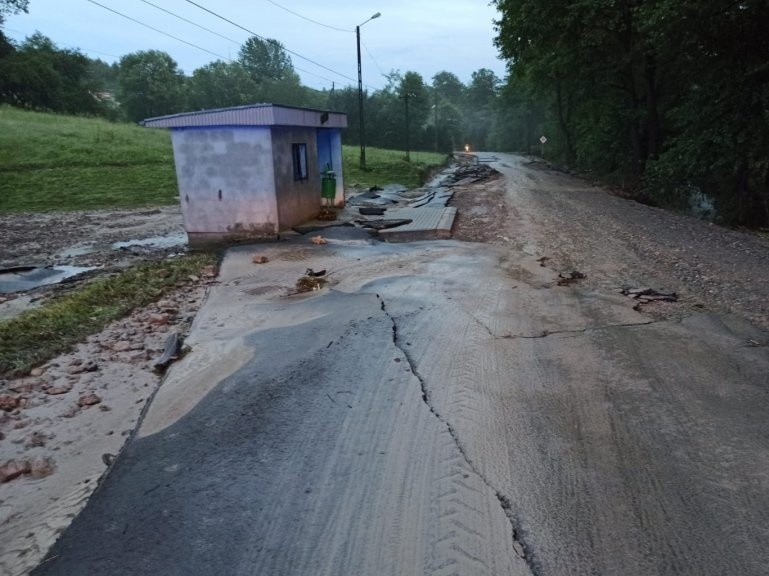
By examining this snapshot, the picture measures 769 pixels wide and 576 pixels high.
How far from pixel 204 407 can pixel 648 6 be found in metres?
16.5

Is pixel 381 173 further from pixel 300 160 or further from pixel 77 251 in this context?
pixel 77 251

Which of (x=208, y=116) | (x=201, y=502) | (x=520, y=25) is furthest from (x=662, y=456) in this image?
(x=520, y=25)

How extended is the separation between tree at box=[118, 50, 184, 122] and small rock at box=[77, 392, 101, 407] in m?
62.8

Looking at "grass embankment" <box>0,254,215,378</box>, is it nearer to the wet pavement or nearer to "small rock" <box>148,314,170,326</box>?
"small rock" <box>148,314,170,326</box>

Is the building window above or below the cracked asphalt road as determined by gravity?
above

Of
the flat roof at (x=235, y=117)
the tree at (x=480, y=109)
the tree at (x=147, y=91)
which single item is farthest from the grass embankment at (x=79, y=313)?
the tree at (x=480, y=109)

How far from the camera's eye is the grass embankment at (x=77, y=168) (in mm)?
20766

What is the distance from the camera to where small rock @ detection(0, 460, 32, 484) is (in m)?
4.00

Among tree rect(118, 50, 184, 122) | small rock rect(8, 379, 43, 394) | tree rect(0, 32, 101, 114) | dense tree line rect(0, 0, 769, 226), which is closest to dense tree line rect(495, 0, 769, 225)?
dense tree line rect(0, 0, 769, 226)

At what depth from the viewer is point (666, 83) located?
23.6 metres

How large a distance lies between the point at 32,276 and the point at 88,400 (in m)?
6.58

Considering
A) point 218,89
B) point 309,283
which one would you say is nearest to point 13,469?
point 309,283

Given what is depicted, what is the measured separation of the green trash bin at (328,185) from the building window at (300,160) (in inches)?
49.0

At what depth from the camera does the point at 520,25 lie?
70.6 ft
